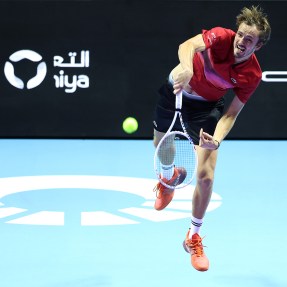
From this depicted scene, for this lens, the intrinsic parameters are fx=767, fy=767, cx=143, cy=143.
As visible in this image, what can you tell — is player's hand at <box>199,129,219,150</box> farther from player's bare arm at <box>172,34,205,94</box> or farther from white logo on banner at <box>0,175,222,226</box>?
white logo on banner at <box>0,175,222,226</box>

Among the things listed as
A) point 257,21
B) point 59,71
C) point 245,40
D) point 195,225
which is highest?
point 257,21

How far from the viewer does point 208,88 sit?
5.82 meters

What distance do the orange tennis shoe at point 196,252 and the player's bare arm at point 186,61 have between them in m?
1.33

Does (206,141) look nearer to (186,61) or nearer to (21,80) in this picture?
(186,61)

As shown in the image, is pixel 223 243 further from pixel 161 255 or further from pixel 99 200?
pixel 99 200

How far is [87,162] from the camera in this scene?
30.9 feet

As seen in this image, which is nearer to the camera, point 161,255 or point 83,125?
point 161,255

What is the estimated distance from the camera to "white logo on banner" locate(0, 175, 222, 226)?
7.07 meters

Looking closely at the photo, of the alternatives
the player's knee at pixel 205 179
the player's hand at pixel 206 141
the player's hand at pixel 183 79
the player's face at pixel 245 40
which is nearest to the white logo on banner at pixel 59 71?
the player's knee at pixel 205 179

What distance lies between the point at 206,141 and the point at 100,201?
2.78 m

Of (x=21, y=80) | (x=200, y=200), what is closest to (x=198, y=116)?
(x=200, y=200)

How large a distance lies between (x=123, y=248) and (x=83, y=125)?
14.9 feet

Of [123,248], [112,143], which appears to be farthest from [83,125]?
[123,248]

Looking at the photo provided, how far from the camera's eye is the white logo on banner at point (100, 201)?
7.07 meters
